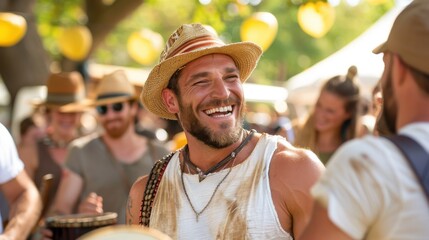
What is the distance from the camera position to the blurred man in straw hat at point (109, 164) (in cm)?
768

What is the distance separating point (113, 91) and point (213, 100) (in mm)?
4387

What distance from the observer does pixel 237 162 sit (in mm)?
4418

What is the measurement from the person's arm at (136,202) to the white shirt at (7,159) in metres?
→ 0.92

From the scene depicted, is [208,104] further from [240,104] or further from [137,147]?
[137,147]

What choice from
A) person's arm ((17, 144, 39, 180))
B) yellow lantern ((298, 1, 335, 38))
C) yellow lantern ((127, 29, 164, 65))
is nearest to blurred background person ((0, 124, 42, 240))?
person's arm ((17, 144, 39, 180))

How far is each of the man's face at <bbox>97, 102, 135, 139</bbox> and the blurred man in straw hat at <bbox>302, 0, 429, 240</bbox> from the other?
538 cm

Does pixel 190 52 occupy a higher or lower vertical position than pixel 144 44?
higher

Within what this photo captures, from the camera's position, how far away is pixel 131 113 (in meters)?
8.58

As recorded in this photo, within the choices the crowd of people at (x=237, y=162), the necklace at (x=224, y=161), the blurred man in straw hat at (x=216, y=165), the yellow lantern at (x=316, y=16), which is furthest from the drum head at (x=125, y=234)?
the yellow lantern at (x=316, y=16)

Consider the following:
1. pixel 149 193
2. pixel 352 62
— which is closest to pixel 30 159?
pixel 149 193

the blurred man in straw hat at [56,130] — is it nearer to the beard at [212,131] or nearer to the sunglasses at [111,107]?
the sunglasses at [111,107]

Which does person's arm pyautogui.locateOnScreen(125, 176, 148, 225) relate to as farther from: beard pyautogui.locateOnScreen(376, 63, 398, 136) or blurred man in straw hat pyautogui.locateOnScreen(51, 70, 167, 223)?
blurred man in straw hat pyautogui.locateOnScreen(51, 70, 167, 223)

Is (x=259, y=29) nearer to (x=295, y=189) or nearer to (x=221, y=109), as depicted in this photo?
(x=221, y=109)

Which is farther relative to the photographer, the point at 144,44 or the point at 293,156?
the point at 144,44
